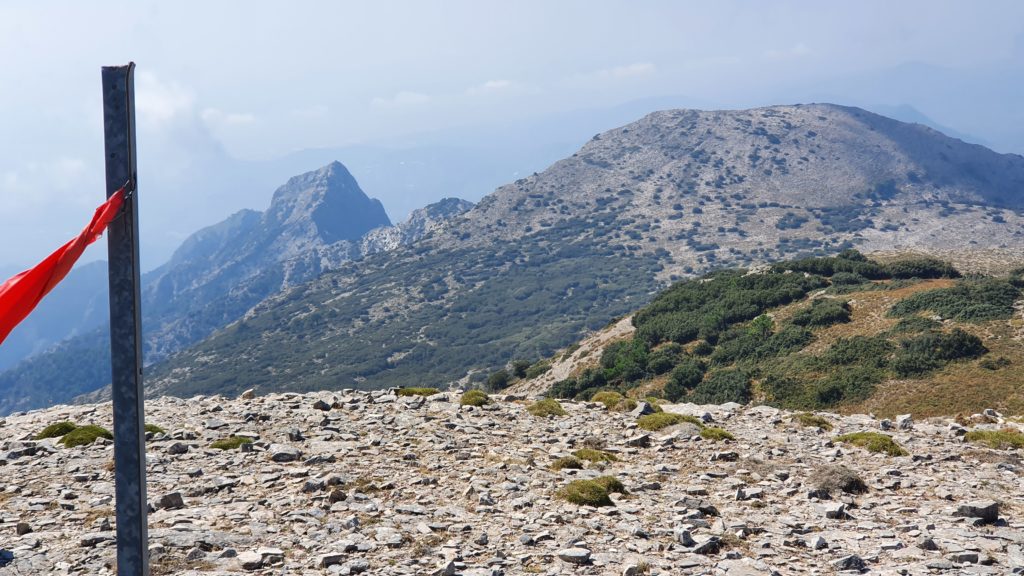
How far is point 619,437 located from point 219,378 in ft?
463

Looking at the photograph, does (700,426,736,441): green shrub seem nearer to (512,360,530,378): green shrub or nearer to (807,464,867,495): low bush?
(807,464,867,495): low bush

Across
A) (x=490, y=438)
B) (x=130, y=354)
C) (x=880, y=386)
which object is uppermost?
(x=130, y=354)

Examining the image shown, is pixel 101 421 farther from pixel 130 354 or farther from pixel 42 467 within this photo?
pixel 130 354

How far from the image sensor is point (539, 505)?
38.8 ft

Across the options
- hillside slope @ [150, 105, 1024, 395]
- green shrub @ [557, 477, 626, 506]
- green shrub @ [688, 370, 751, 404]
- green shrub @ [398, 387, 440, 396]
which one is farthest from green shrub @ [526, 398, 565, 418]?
hillside slope @ [150, 105, 1024, 395]

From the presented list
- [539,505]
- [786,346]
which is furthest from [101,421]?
[786,346]

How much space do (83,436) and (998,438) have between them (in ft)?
73.2

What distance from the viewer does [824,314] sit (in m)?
37.9

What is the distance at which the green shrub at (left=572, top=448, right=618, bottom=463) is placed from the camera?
15.3 meters

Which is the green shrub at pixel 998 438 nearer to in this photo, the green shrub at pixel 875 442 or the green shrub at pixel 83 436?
the green shrub at pixel 875 442

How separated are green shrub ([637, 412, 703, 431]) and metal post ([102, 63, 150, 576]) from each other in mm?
15081

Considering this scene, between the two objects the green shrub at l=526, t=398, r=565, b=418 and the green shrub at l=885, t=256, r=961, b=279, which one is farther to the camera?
the green shrub at l=885, t=256, r=961, b=279

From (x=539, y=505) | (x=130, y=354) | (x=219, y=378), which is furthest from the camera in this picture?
(x=219, y=378)

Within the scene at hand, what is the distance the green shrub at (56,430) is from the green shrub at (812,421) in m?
19.8
